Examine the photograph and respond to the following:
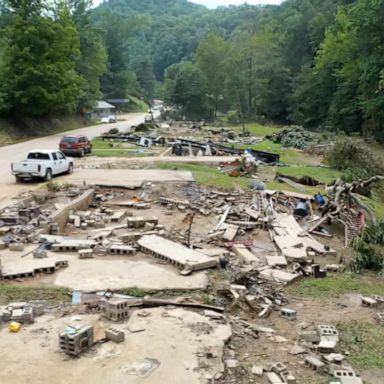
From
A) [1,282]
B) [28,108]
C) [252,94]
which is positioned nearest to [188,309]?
[1,282]

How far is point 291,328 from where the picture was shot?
10242mm

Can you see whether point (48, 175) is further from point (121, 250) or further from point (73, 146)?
point (121, 250)

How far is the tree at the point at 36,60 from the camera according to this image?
4678cm

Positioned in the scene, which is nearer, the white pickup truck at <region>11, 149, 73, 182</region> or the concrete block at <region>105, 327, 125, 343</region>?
the concrete block at <region>105, 327, 125, 343</region>

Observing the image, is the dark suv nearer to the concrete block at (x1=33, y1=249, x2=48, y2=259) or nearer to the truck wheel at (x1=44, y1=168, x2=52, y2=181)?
the truck wheel at (x1=44, y1=168, x2=52, y2=181)

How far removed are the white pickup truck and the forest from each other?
2148 centimetres

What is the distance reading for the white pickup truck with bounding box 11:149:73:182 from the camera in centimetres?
2481

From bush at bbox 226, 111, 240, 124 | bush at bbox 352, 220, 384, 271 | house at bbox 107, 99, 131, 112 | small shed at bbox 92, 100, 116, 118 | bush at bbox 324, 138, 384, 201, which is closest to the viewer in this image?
bush at bbox 352, 220, 384, 271

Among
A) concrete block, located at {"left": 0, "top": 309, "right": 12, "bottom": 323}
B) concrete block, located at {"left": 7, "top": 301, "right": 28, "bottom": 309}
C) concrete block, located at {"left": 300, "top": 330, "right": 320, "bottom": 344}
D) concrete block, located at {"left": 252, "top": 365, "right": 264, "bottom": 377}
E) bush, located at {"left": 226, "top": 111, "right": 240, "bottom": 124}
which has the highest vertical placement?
concrete block, located at {"left": 0, "top": 309, "right": 12, "bottom": 323}

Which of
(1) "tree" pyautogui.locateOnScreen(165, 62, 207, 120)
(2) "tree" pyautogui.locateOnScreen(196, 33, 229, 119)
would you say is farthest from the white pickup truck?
(2) "tree" pyautogui.locateOnScreen(196, 33, 229, 119)

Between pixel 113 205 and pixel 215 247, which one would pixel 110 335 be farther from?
pixel 113 205

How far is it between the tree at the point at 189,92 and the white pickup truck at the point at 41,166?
61.2 meters

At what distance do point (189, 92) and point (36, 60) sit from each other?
41.3 metres

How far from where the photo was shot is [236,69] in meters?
84.8
